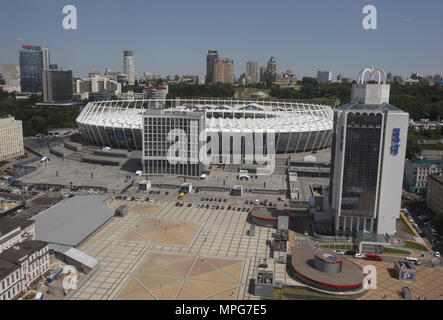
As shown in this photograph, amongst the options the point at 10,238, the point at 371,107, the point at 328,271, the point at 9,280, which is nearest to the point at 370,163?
the point at 371,107

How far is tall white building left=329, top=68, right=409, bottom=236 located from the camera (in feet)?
158

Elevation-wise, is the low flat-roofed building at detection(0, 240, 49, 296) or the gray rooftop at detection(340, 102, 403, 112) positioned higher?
the gray rooftop at detection(340, 102, 403, 112)

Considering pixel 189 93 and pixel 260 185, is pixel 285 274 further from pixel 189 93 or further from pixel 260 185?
pixel 189 93

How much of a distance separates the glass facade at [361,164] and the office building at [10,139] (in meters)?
80.9

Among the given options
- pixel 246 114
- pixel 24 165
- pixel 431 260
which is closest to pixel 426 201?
pixel 431 260

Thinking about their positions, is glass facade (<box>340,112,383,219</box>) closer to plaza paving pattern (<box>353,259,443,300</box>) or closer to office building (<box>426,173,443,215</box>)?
plaza paving pattern (<box>353,259,443,300</box>)

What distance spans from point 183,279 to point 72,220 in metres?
20.1

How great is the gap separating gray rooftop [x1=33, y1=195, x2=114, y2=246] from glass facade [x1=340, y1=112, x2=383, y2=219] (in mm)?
33279

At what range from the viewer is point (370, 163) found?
4897 centimetres

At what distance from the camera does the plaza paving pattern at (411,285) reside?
37.1 meters

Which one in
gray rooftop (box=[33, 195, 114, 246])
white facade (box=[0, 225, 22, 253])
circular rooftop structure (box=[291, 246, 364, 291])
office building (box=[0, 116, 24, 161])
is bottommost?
circular rooftop structure (box=[291, 246, 364, 291])

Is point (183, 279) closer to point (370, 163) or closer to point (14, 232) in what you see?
point (14, 232)

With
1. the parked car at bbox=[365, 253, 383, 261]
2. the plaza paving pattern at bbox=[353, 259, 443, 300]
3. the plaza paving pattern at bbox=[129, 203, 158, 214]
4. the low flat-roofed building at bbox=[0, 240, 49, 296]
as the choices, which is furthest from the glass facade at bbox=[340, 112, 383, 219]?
the low flat-roofed building at bbox=[0, 240, 49, 296]

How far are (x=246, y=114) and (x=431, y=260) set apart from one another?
70.4 m
